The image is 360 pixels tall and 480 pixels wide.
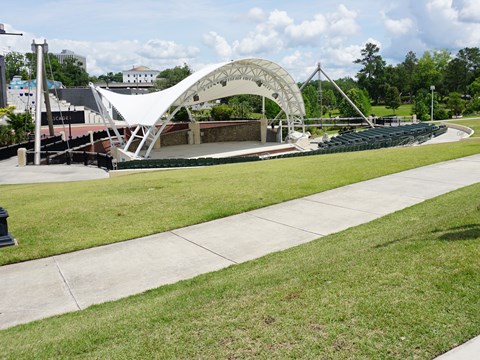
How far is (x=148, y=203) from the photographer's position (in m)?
12.5

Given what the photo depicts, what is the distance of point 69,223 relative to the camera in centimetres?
1069

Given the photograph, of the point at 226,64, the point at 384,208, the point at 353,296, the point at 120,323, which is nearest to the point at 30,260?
the point at 120,323

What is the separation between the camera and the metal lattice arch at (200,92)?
3566 centimetres

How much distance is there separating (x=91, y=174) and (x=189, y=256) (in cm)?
1793

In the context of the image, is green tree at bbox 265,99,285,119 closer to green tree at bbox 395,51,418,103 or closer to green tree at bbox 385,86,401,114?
green tree at bbox 385,86,401,114

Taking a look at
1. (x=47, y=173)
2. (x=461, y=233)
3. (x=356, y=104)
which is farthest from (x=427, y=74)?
(x=461, y=233)

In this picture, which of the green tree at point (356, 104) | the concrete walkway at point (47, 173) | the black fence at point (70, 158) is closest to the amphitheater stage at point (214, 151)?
the black fence at point (70, 158)

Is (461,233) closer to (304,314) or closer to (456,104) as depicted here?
(304,314)

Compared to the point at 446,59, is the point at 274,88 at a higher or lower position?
lower

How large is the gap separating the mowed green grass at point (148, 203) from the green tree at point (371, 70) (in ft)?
365

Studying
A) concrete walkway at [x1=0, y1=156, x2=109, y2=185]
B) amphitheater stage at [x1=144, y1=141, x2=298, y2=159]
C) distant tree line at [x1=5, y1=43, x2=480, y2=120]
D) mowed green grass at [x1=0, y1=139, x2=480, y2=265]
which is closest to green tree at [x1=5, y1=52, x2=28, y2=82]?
distant tree line at [x1=5, y1=43, x2=480, y2=120]

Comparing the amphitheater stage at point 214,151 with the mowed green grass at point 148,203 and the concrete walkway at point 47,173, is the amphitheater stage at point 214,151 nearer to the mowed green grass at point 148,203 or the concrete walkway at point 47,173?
the concrete walkway at point 47,173

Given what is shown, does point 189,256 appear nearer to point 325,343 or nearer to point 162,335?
point 162,335

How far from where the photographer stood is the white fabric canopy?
35.9 m
